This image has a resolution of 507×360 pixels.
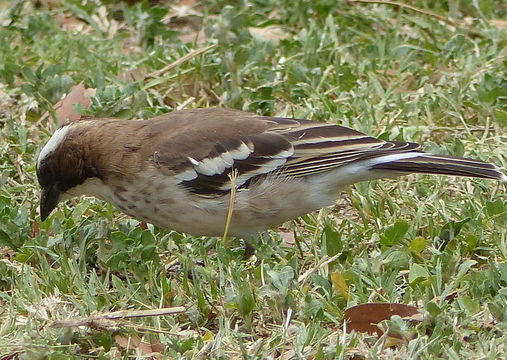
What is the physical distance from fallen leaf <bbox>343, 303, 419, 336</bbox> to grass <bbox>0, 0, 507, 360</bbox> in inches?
3.9

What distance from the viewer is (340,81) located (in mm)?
7520

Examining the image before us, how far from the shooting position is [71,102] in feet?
23.8

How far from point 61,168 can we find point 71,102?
4.82ft

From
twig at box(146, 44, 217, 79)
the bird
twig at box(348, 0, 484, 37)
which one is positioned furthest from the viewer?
twig at box(348, 0, 484, 37)

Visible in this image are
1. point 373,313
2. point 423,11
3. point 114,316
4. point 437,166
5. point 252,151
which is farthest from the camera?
point 423,11

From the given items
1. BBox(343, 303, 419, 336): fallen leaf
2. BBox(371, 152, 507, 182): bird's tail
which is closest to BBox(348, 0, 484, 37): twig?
BBox(371, 152, 507, 182): bird's tail

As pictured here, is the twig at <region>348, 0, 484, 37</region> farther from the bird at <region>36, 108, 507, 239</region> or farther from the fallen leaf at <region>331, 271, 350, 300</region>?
the fallen leaf at <region>331, 271, 350, 300</region>

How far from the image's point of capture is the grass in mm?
4730

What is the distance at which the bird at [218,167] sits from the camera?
5656 millimetres

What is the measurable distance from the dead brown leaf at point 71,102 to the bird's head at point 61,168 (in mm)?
1275

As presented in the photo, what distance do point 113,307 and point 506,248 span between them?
199 cm

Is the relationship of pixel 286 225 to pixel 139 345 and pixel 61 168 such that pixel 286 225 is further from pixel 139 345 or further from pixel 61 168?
pixel 139 345

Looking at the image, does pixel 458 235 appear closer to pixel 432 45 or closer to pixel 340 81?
pixel 340 81

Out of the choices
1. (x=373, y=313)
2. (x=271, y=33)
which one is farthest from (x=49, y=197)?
(x=271, y=33)
